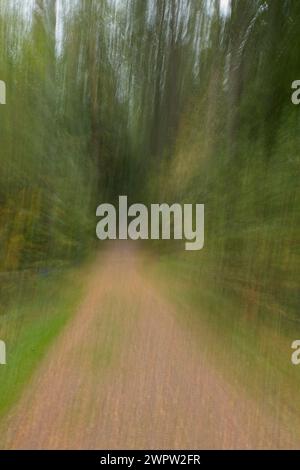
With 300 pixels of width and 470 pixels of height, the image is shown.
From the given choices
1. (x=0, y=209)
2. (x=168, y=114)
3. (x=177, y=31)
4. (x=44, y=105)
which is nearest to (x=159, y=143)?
(x=168, y=114)

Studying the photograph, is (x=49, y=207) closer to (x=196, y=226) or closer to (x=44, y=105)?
(x=44, y=105)

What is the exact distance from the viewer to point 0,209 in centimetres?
238
